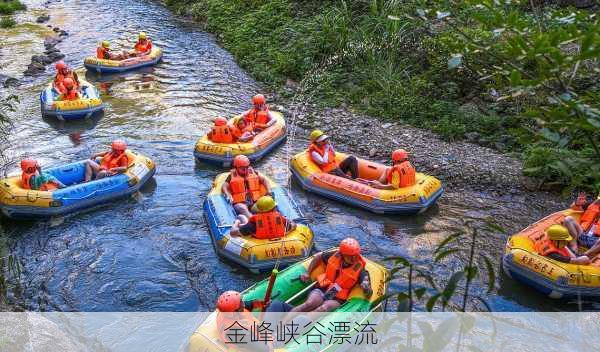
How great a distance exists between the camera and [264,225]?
29.6 feet

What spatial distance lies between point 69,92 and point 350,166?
25.6ft

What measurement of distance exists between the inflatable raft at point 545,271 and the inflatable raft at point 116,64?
13046mm

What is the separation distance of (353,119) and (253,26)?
7.48m

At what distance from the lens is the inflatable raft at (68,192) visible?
1026 centimetres

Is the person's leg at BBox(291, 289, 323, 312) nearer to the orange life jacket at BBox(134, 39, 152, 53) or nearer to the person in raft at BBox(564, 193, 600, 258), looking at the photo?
the person in raft at BBox(564, 193, 600, 258)

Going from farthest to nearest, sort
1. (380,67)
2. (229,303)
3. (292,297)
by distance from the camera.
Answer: (380,67), (292,297), (229,303)

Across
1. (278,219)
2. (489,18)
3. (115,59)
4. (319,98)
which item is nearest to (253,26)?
(115,59)

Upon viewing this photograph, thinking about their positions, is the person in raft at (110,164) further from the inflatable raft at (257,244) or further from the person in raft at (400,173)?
the person in raft at (400,173)

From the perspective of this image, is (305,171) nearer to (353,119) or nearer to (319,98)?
(353,119)

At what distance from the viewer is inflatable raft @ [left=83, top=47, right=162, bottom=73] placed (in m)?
17.9

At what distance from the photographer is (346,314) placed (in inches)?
285

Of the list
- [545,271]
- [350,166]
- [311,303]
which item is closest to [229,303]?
[311,303]

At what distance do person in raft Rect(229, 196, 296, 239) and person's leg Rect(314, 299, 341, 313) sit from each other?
183cm

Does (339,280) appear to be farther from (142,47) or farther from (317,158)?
(142,47)
